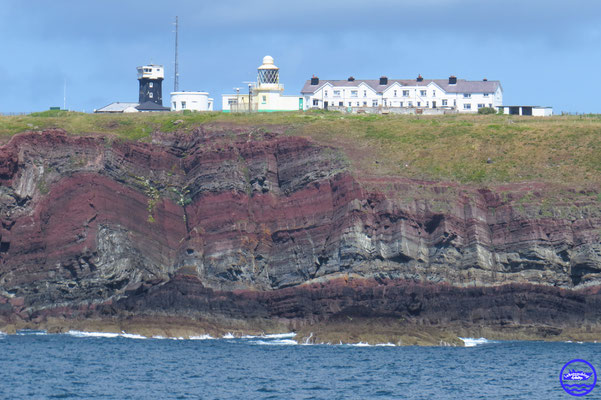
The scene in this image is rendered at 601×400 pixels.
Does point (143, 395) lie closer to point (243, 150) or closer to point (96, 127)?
point (243, 150)

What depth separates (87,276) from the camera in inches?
3701

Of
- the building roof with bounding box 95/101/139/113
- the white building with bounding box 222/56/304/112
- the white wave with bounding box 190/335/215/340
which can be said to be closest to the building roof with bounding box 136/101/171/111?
the building roof with bounding box 95/101/139/113

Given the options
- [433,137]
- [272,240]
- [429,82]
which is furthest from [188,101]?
[272,240]

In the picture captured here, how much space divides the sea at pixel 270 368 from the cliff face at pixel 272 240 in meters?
4.38

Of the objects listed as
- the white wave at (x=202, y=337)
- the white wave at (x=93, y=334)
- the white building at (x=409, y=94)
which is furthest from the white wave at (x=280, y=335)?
the white building at (x=409, y=94)

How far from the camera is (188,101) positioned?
130m

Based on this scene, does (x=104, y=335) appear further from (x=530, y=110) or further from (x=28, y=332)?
(x=530, y=110)

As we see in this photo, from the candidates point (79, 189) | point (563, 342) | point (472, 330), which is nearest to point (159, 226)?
point (79, 189)

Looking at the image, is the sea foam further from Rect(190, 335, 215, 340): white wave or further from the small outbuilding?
the small outbuilding

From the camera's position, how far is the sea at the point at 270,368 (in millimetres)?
63406

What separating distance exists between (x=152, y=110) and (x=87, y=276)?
139 ft

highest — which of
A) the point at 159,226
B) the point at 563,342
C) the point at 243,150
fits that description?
the point at 243,150

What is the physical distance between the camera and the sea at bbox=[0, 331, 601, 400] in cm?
6341
